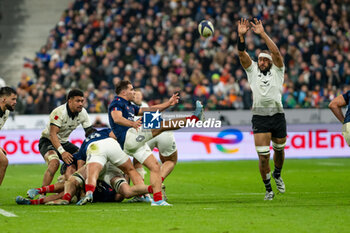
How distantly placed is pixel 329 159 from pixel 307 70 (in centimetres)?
460

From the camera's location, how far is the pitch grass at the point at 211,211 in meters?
7.82

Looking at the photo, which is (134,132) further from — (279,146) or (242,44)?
(279,146)

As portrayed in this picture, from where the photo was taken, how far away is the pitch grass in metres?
7.82

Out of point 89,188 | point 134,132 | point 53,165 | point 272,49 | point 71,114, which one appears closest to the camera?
point 89,188

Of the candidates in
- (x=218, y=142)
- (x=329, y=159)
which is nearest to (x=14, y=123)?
(x=218, y=142)

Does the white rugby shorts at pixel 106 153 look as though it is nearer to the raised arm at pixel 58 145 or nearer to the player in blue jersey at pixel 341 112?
the raised arm at pixel 58 145

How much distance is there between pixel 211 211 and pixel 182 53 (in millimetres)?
16326

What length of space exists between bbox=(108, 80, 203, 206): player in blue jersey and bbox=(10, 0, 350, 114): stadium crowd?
10.7 m

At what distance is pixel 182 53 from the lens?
991 inches

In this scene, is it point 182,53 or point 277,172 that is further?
point 182,53

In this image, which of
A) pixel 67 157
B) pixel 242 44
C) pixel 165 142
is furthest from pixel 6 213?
pixel 242 44

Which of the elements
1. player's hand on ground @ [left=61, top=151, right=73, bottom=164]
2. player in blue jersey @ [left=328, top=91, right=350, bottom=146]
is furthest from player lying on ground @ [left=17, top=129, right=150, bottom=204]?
player in blue jersey @ [left=328, top=91, right=350, bottom=146]

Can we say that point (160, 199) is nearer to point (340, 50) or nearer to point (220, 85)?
point (220, 85)

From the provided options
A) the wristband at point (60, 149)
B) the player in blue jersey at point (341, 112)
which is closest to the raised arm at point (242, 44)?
the player in blue jersey at point (341, 112)
